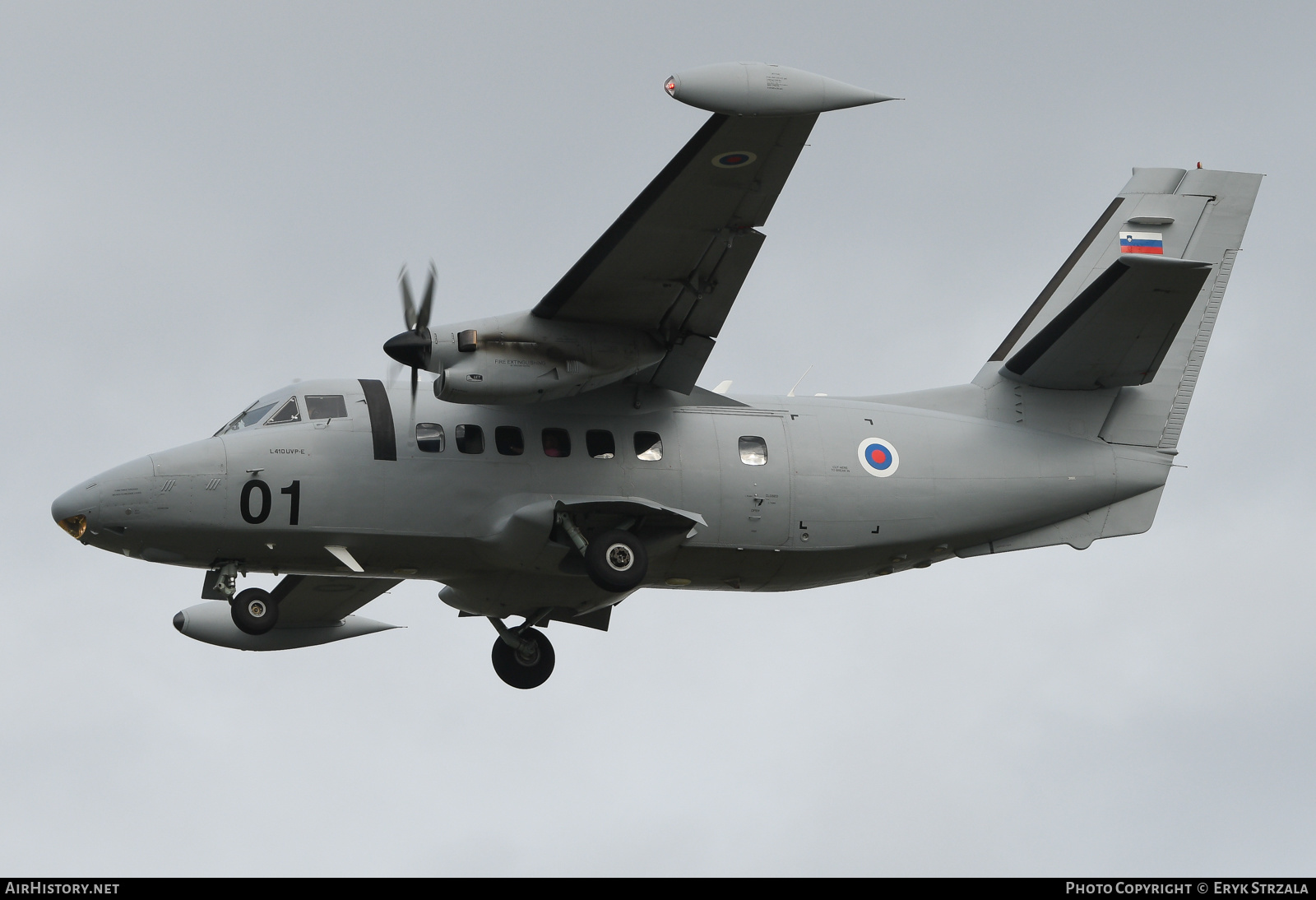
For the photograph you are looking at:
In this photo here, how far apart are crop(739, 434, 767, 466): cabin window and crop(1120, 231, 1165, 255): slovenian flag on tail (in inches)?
261

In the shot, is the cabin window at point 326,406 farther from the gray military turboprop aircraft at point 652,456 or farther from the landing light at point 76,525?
the landing light at point 76,525

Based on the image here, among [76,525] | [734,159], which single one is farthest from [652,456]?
[76,525]

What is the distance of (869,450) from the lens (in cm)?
2056

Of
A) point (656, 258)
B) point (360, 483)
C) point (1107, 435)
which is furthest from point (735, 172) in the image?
point (1107, 435)

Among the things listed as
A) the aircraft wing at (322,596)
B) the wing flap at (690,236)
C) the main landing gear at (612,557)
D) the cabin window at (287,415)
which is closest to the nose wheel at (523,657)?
the aircraft wing at (322,596)

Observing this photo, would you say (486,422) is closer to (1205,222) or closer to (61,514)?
(61,514)

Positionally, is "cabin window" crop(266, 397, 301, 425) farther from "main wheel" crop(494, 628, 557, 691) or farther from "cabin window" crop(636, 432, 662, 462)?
"main wheel" crop(494, 628, 557, 691)

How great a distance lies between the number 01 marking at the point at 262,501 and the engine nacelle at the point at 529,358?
1.89 meters

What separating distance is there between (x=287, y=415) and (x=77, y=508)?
2.38m

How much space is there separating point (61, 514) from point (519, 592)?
5.23 meters

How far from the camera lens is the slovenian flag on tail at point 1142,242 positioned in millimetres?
23328

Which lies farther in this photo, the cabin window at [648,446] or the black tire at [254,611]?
the cabin window at [648,446]

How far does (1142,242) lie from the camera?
23453mm

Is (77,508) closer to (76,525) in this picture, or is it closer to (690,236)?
(76,525)
